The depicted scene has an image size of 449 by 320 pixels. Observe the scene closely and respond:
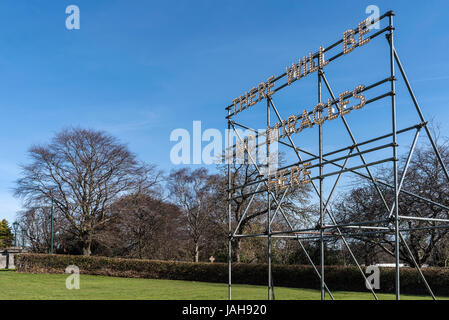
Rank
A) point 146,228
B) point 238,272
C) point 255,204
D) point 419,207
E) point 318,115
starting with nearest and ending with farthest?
point 318,115, point 419,207, point 238,272, point 255,204, point 146,228

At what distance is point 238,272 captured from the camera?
25.6m

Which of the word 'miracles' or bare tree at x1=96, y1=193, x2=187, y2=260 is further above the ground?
the word 'miracles'

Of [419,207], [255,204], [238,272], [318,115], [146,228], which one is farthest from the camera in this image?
[146,228]

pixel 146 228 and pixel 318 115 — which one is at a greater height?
pixel 318 115

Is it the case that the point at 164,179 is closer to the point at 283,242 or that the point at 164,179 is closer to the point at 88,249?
the point at 88,249

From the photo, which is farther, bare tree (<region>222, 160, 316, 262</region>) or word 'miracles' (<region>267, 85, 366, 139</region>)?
bare tree (<region>222, 160, 316, 262</region>)

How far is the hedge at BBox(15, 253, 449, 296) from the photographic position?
19406 millimetres

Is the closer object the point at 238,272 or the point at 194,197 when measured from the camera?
the point at 238,272

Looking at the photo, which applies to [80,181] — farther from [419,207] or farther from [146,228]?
[419,207]

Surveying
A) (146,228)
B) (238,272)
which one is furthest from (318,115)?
(146,228)

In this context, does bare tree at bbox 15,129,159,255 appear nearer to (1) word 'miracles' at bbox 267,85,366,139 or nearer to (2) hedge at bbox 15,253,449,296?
(2) hedge at bbox 15,253,449,296

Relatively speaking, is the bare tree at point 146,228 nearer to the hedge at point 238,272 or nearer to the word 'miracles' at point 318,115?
the hedge at point 238,272

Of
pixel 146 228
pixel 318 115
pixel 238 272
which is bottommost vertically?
pixel 238 272

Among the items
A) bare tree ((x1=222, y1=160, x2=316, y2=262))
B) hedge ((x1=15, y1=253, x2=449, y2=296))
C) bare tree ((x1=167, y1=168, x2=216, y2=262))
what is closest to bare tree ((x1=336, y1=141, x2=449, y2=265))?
hedge ((x1=15, y1=253, x2=449, y2=296))
